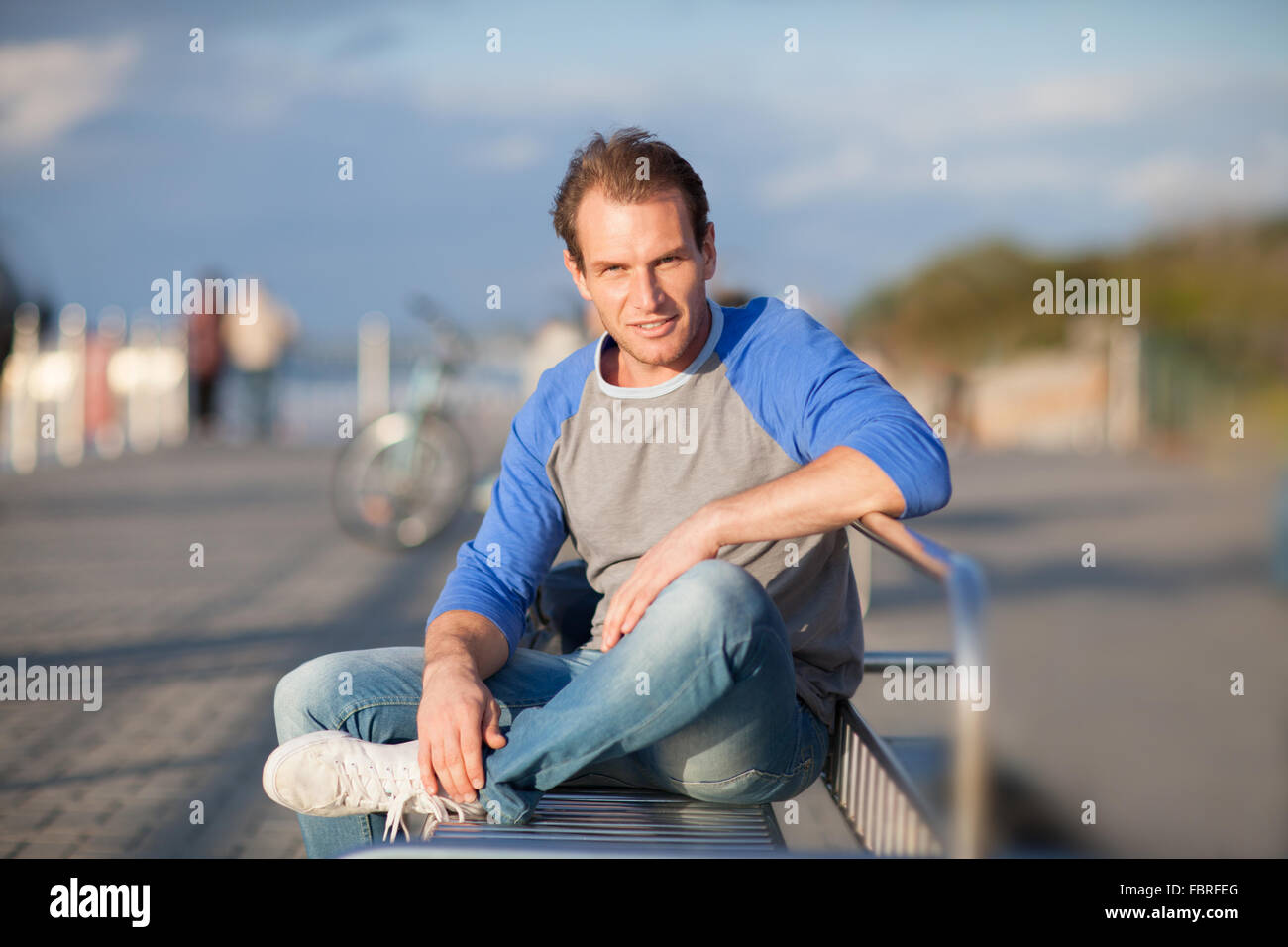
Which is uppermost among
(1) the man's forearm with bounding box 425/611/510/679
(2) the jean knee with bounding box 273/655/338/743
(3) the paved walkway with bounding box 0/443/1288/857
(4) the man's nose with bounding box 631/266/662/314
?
(4) the man's nose with bounding box 631/266/662/314

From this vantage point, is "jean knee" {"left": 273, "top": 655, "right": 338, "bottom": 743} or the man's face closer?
"jean knee" {"left": 273, "top": 655, "right": 338, "bottom": 743}

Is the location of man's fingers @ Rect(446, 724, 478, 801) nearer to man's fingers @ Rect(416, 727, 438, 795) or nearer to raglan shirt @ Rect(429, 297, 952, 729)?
man's fingers @ Rect(416, 727, 438, 795)

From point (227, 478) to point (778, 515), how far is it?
1276cm

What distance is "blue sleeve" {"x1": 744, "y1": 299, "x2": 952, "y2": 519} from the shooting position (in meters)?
2.26

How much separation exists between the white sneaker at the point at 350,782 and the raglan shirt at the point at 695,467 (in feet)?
1.17

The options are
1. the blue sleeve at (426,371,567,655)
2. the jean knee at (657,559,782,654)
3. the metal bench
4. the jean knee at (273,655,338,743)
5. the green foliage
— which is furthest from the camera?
the green foliage

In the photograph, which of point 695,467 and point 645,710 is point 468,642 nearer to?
point 645,710

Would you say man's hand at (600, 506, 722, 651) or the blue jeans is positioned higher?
man's hand at (600, 506, 722, 651)

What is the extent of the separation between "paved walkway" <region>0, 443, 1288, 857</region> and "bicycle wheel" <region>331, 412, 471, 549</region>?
0.22 meters

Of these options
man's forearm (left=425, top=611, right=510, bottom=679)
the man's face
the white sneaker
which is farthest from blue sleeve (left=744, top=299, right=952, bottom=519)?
the white sneaker

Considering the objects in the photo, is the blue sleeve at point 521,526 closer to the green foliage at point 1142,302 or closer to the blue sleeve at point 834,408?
the blue sleeve at point 834,408
